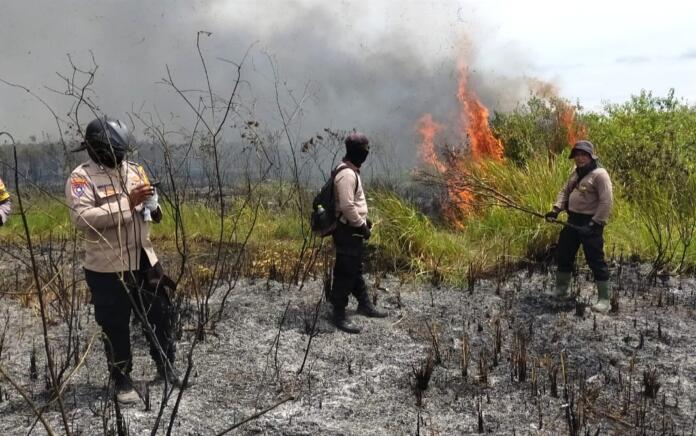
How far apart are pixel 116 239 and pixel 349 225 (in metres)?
1.96

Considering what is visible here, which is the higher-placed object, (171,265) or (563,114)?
(563,114)

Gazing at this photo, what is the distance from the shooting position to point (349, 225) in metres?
4.86

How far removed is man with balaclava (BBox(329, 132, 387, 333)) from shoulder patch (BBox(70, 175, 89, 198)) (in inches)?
78.0

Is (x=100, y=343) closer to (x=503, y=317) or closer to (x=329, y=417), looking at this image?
(x=329, y=417)

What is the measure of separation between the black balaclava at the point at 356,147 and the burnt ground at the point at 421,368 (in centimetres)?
130

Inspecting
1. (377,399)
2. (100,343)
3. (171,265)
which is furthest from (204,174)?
(377,399)

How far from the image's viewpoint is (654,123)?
13.3 meters

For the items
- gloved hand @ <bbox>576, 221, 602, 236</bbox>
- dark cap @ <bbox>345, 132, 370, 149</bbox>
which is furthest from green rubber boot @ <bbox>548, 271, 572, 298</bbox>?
dark cap @ <bbox>345, 132, 370, 149</bbox>

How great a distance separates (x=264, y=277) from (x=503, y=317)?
258cm

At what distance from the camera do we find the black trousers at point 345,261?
489cm

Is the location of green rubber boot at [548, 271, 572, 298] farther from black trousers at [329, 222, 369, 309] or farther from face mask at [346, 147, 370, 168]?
face mask at [346, 147, 370, 168]

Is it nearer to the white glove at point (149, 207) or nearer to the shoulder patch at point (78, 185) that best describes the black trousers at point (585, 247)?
the white glove at point (149, 207)

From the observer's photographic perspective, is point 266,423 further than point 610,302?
No

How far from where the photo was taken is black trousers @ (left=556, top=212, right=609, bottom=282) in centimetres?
518
